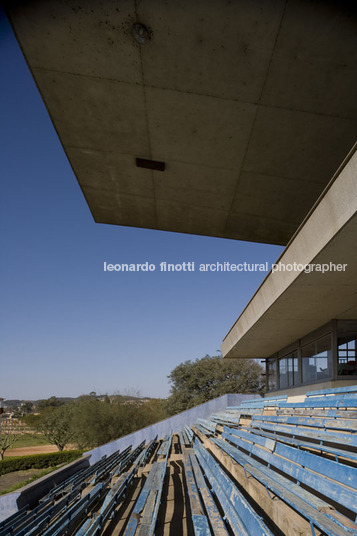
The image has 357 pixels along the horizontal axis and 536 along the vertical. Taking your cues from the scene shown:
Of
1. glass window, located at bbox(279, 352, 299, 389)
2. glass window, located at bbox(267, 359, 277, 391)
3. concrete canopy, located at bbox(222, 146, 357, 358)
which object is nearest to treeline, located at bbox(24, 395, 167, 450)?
glass window, located at bbox(267, 359, 277, 391)

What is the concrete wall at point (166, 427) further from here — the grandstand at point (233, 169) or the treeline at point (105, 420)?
the treeline at point (105, 420)

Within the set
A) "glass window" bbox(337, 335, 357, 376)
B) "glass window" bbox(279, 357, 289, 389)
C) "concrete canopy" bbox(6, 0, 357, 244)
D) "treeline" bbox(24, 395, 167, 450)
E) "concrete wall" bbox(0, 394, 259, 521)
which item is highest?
"concrete canopy" bbox(6, 0, 357, 244)

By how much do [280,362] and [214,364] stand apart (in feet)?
66.3

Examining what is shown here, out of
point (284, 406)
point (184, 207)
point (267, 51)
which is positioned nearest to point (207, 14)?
point (267, 51)

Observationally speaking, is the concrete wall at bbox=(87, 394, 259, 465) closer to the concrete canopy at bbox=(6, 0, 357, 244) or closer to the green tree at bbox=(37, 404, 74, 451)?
the concrete canopy at bbox=(6, 0, 357, 244)

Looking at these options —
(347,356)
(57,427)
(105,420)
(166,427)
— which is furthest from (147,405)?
(347,356)

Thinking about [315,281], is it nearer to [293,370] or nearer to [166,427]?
[293,370]

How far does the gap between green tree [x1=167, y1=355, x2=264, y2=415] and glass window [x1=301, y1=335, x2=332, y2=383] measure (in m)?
22.4

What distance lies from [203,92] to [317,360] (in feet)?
26.0

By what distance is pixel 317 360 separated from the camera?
10086 mm

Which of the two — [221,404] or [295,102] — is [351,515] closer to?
[295,102]

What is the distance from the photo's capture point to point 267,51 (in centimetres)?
A: 511

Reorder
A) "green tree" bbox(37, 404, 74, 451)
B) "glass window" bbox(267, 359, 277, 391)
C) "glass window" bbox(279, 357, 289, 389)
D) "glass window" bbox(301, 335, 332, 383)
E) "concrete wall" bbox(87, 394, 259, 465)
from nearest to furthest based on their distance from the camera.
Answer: "glass window" bbox(301, 335, 332, 383) < "glass window" bbox(279, 357, 289, 389) < "concrete wall" bbox(87, 394, 259, 465) < "glass window" bbox(267, 359, 277, 391) < "green tree" bbox(37, 404, 74, 451)

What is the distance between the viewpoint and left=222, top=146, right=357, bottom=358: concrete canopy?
4.15 metres
